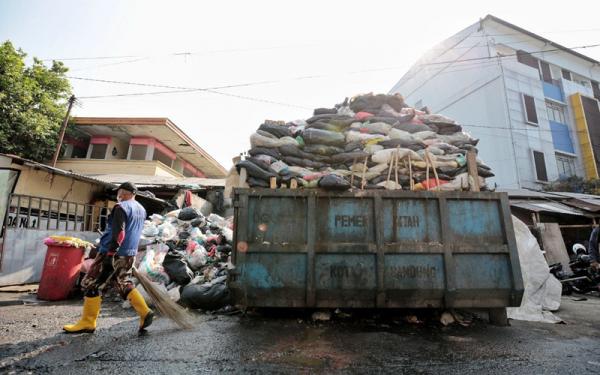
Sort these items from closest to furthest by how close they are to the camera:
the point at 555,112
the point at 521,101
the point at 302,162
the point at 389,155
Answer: the point at 389,155
the point at 302,162
the point at 521,101
the point at 555,112

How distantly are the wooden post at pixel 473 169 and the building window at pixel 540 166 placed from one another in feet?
45.1

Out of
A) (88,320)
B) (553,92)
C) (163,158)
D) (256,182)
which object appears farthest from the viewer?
(553,92)

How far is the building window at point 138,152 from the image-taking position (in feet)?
50.3

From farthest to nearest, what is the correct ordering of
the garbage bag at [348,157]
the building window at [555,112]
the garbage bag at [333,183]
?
the building window at [555,112] → the garbage bag at [348,157] → the garbage bag at [333,183]

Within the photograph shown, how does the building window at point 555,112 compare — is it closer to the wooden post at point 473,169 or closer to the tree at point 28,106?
the wooden post at point 473,169

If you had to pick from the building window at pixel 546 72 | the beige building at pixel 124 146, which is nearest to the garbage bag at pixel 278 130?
the beige building at pixel 124 146

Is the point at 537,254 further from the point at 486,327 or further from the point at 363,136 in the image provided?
the point at 363,136

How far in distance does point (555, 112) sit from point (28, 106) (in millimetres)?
26567

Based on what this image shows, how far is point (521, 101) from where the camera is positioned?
15.3m

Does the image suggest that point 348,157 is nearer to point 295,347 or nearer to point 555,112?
point 295,347

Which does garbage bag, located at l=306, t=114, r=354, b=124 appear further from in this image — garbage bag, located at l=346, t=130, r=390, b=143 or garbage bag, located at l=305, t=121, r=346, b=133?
garbage bag, located at l=346, t=130, r=390, b=143

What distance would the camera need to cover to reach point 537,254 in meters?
4.33

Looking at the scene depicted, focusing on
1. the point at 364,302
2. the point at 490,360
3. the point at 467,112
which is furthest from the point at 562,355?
the point at 467,112

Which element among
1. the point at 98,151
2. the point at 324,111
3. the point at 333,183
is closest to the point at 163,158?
the point at 98,151
